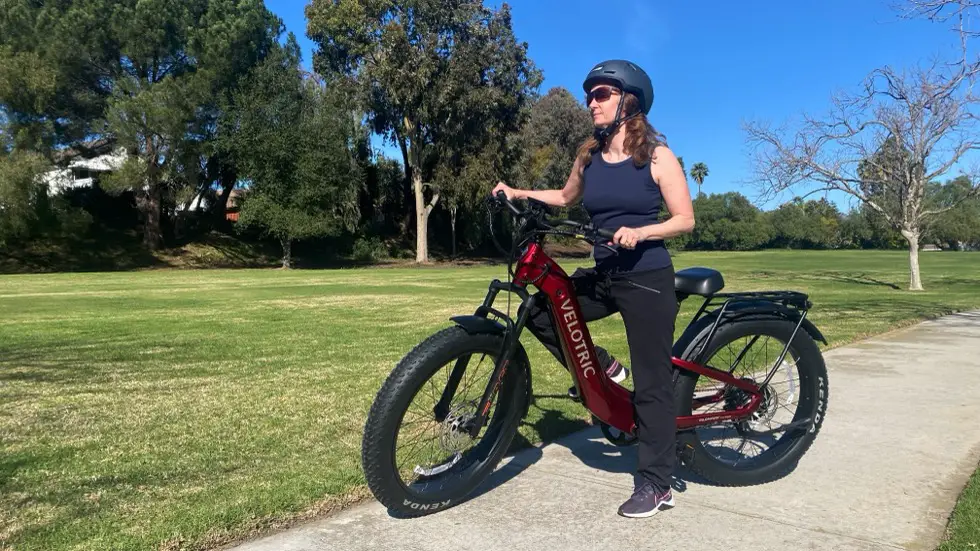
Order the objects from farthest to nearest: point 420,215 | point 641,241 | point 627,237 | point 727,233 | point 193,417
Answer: point 727,233, point 420,215, point 193,417, point 641,241, point 627,237

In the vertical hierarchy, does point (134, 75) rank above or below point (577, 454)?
above

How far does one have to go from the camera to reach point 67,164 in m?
37.0

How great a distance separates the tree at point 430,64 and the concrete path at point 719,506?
115ft

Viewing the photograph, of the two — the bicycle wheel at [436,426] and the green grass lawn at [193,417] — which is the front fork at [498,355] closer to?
the bicycle wheel at [436,426]

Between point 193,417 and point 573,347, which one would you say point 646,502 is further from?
point 193,417

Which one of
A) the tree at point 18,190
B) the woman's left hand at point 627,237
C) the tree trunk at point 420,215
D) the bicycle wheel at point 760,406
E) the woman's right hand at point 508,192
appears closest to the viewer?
the woman's left hand at point 627,237

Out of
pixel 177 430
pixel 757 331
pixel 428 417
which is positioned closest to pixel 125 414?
pixel 177 430

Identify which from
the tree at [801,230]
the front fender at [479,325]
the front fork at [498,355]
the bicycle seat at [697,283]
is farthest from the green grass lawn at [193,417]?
the tree at [801,230]

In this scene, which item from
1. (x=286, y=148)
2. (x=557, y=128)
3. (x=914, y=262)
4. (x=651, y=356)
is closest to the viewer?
(x=651, y=356)

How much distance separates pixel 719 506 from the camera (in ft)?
11.3

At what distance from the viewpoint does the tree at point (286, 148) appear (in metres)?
38.2

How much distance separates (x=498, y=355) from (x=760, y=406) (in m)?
1.72

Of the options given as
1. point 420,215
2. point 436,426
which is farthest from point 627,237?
point 420,215

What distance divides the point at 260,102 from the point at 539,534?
38911 millimetres
